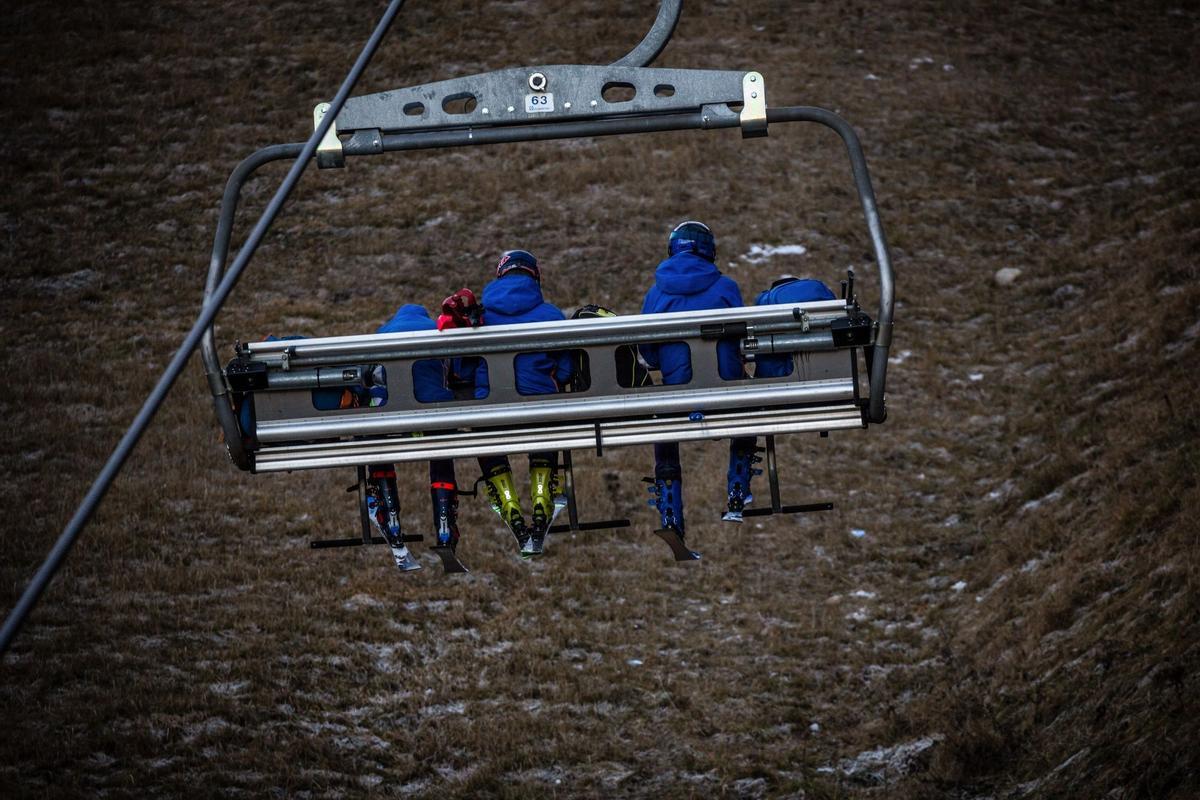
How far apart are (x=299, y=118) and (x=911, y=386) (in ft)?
39.3

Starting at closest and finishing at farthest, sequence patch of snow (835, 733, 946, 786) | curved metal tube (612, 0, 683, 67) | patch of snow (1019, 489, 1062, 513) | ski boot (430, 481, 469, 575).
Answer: curved metal tube (612, 0, 683, 67)
ski boot (430, 481, 469, 575)
patch of snow (835, 733, 946, 786)
patch of snow (1019, 489, 1062, 513)

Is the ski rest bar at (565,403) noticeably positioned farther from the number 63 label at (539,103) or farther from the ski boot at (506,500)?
the ski boot at (506,500)

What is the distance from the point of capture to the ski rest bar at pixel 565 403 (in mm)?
7699

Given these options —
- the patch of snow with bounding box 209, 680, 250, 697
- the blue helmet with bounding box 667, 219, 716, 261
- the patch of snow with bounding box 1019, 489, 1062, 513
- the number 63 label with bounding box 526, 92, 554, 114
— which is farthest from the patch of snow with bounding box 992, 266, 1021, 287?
the number 63 label with bounding box 526, 92, 554, 114

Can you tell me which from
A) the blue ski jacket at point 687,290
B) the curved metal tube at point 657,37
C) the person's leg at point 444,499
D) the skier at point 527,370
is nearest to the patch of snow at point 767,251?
the blue ski jacket at point 687,290

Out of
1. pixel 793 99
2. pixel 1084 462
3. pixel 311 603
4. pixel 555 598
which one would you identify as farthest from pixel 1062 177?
pixel 311 603

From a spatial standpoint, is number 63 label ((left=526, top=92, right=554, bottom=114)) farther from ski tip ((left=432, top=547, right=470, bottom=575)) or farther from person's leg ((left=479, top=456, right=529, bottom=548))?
ski tip ((left=432, top=547, right=470, bottom=575))

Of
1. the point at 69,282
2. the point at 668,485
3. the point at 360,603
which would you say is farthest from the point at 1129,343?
the point at 69,282

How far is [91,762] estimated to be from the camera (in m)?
13.1

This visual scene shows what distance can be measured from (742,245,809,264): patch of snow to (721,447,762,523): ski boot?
38.6ft

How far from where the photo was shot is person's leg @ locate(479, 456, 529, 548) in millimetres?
8992

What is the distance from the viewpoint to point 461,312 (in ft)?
27.0

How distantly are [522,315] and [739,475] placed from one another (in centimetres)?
164

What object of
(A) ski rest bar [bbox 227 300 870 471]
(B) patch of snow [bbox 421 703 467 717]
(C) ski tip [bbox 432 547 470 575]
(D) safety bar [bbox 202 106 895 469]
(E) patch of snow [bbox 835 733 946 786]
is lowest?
(E) patch of snow [bbox 835 733 946 786]
